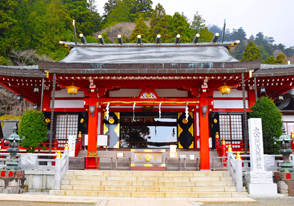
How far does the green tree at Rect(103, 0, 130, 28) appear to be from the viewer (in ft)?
180

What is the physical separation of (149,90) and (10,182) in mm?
6901

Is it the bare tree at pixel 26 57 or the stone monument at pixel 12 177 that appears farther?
the bare tree at pixel 26 57

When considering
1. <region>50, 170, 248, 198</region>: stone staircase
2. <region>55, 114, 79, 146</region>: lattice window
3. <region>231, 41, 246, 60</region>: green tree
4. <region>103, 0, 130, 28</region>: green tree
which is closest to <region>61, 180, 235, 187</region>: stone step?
<region>50, 170, 248, 198</region>: stone staircase

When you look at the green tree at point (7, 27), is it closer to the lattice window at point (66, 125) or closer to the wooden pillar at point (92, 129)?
the lattice window at point (66, 125)

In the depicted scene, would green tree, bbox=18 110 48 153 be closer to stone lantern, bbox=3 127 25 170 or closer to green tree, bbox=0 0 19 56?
stone lantern, bbox=3 127 25 170

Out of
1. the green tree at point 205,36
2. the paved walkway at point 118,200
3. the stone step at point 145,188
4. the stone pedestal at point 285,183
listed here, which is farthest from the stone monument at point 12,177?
the green tree at point 205,36

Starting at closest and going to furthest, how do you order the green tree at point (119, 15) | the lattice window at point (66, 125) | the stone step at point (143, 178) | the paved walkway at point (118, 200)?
the paved walkway at point (118, 200) < the stone step at point (143, 178) < the lattice window at point (66, 125) < the green tree at point (119, 15)

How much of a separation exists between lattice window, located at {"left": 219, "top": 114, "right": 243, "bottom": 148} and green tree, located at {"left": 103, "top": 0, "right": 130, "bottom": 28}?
148 ft

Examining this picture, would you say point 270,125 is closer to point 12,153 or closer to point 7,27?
point 12,153

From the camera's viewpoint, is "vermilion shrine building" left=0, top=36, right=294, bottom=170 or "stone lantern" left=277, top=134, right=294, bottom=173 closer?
"stone lantern" left=277, top=134, right=294, bottom=173

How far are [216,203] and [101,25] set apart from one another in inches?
2071

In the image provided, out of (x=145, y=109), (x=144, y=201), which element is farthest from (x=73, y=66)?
(x=144, y=201)

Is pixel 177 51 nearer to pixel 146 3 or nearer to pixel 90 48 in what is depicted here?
pixel 90 48

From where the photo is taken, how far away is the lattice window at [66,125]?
13.7m
